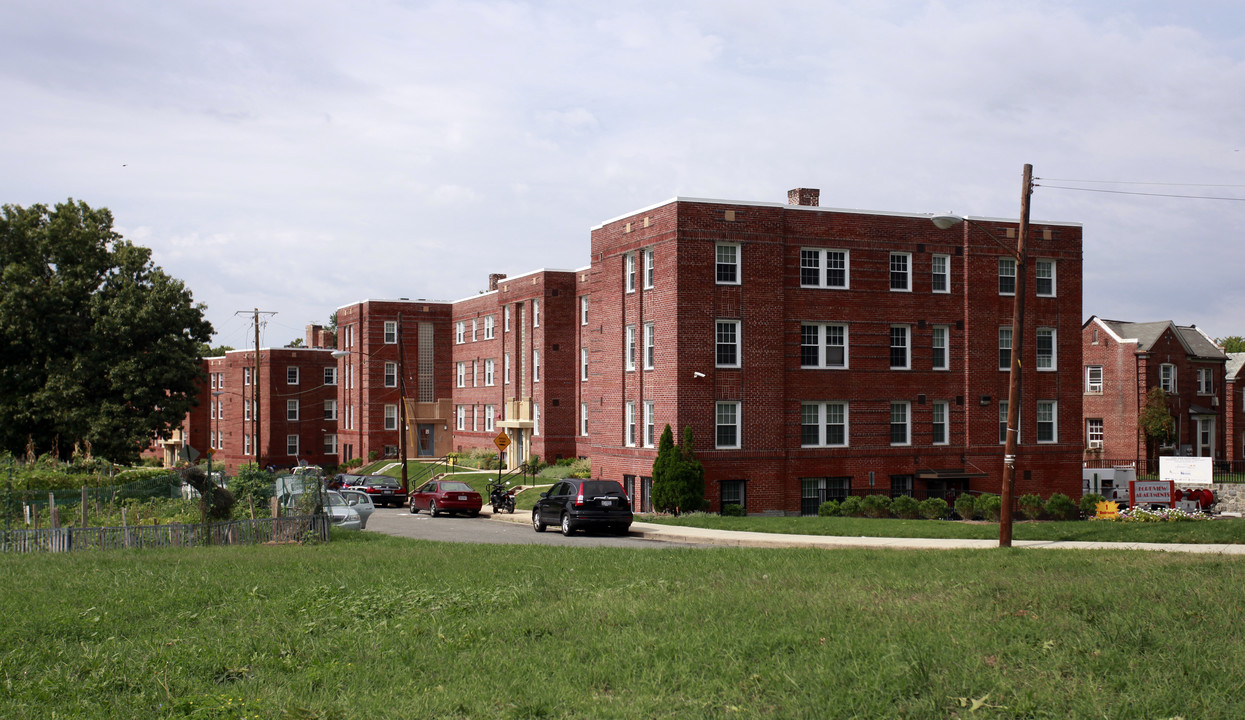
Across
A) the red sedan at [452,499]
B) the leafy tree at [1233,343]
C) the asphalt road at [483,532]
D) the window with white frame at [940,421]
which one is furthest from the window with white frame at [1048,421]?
the leafy tree at [1233,343]

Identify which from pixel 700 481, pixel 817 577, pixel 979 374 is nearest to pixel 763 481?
pixel 700 481

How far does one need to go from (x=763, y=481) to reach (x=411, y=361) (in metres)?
37.8

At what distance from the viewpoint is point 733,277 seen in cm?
3469

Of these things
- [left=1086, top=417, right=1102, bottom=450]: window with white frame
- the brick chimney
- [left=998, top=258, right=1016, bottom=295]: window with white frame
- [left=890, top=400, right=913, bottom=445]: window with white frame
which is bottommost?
[left=1086, top=417, right=1102, bottom=450]: window with white frame

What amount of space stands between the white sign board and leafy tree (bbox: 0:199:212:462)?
148 feet

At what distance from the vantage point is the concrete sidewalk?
21078 millimetres

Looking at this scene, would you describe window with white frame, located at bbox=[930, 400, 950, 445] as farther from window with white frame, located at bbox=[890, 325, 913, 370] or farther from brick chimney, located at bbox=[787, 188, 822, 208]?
brick chimney, located at bbox=[787, 188, 822, 208]

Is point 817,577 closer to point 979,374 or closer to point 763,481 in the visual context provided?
point 763,481

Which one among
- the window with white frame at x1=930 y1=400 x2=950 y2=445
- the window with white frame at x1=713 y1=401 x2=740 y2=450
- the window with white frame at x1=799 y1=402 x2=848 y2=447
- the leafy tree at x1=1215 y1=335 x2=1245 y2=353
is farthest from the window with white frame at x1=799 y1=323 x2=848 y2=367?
the leafy tree at x1=1215 y1=335 x2=1245 y2=353

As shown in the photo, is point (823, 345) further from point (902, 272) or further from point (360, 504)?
point (360, 504)

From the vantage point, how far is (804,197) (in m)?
37.6

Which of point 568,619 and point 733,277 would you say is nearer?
point 568,619

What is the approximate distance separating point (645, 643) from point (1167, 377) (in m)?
60.9

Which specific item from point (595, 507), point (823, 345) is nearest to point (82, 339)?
point (595, 507)
